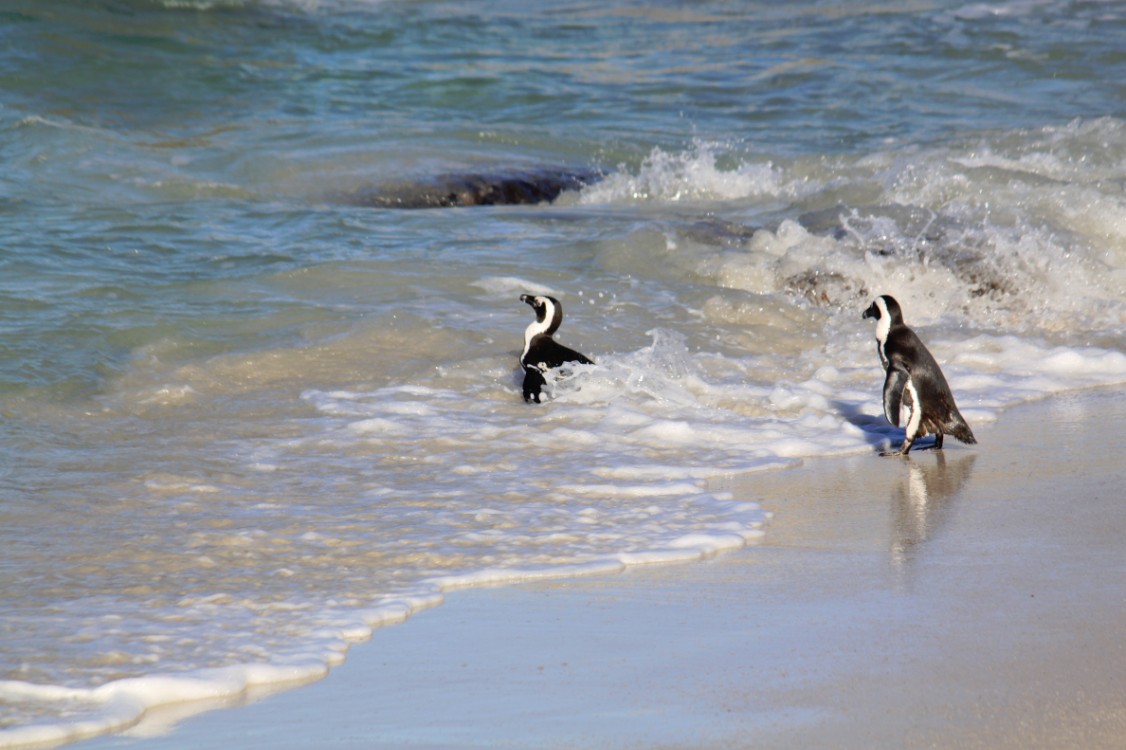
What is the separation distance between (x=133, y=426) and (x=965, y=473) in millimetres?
3418

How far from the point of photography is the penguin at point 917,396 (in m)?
5.63

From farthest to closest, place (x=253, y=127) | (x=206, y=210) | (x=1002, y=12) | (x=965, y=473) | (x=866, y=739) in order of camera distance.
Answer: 1. (x=1002, y=12)
2. (x=253, y=127)
3. (x=206, y=210)
4. (x=965, y=473)
5. (x=866, y=739)

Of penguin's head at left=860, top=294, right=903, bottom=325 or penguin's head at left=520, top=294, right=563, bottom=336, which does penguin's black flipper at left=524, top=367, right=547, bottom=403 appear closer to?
penguin's head at left=520, top=294, right=563, bottom=336

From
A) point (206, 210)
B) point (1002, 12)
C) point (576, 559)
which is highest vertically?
point (1002, 12)

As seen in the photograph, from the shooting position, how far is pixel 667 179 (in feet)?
41.2

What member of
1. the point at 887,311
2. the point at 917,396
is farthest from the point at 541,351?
the point at 917,396

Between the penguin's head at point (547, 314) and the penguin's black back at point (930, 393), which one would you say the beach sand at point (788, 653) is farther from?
the penguin's head at point (547, 314)

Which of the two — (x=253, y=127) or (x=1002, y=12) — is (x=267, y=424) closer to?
(x=253, y=127)

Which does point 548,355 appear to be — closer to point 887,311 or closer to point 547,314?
point 547,314

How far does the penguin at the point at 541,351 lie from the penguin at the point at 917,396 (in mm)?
1430

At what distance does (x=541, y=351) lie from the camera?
6.56 m

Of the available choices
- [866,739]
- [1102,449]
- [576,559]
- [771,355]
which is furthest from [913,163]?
[866,739]

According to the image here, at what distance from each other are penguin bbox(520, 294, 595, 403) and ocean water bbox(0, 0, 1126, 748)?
0.34 feet

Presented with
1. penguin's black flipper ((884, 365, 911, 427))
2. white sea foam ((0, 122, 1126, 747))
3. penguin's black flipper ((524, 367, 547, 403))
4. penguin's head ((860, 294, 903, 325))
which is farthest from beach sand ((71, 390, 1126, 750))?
penguin's black flipper ((524, 367, 547, 403))
